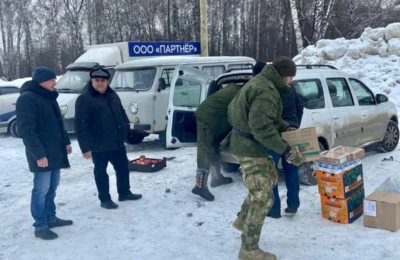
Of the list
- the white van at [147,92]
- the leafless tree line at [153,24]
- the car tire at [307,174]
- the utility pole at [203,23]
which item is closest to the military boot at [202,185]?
the car tire at [307,174]

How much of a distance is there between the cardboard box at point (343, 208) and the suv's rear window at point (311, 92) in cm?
162

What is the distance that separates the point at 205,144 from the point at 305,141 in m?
2.02

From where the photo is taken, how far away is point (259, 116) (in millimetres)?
3361

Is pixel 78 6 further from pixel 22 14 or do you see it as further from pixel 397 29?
pixel 397 29

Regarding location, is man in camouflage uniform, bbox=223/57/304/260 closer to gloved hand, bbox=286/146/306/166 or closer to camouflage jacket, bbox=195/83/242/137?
gloved hand, bbox=286/146/306/166

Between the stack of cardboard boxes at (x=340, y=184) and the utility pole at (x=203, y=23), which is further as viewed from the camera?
the utility pole at (x=203, y=23)

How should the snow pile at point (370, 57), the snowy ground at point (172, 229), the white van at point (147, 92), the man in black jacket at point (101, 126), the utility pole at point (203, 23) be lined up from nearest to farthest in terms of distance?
the snowy ground at point (172, 229) → the man in black jacket at point (101, 126) → the white van at point (147, 92) → the utility pole at point (203, 23) → the snow pile at point (370, 57)

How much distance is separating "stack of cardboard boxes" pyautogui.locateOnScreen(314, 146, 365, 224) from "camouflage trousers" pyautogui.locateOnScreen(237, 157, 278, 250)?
42.6 inches

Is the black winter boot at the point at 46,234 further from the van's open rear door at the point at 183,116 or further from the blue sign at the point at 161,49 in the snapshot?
the blue sign at the point at 161,49

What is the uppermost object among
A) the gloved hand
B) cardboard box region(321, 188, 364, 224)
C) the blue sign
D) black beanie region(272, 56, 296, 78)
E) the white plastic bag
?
the blue sign

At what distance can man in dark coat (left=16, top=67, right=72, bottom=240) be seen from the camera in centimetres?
425

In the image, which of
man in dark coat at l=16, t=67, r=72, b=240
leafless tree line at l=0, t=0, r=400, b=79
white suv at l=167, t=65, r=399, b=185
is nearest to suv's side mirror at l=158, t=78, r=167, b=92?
white suv at l=167, t=65, r=399, b=185

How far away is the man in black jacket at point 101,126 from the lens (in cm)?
510

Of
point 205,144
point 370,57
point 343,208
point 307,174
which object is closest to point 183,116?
point 205,144
